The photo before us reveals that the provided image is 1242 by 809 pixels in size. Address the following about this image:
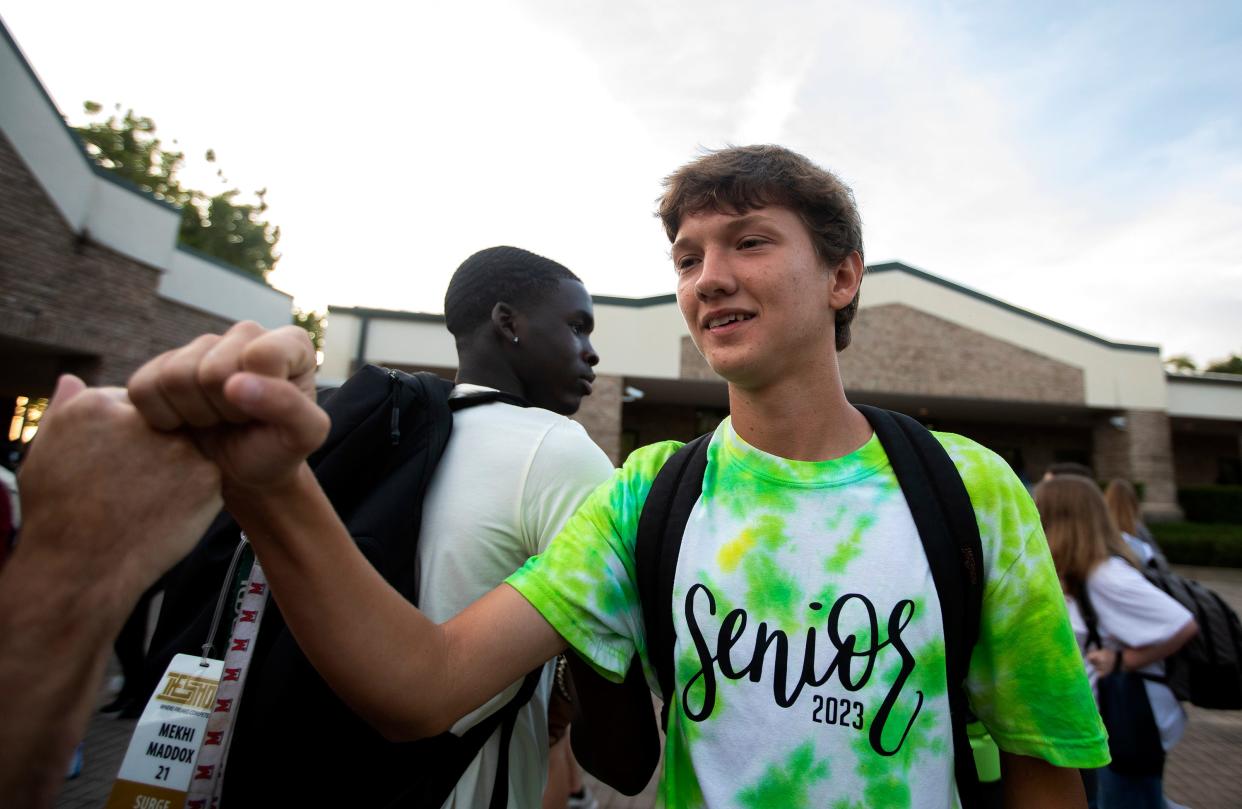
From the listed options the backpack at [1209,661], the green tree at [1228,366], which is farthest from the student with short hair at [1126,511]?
the green tree at [1228,366]

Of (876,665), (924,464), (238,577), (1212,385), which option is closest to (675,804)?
(876,665)

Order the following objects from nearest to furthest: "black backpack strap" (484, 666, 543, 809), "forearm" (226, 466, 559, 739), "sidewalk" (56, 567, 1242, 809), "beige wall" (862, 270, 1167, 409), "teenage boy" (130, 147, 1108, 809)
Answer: "forearm" (226, 466, 559, 739) < "teenage boy" (130, 147, 1108, 809) < "black backpack strap" (484, 666, 543, 809) < "sidewalk" (56, 567, 1242, 809) < "beige wall" (862, 270, 1167, 409)

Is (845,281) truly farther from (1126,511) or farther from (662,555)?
(1126,511)

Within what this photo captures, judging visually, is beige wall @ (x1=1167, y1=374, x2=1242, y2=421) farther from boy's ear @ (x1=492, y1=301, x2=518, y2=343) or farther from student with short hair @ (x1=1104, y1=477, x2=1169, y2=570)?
boy's ear @ (x1=492, y1=301, x2=518, y2=343)

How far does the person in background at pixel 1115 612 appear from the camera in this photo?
118 inches

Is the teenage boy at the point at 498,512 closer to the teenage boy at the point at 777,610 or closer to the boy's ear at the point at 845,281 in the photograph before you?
the teenage boy at the point at 777,610

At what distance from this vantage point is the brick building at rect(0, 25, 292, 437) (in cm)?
909

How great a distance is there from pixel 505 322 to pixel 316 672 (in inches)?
49.3

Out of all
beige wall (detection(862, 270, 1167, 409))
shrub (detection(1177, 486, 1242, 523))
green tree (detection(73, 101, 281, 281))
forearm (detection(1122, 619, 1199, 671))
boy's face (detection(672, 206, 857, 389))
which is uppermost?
green tree (detection(73, 101, 281, 281))

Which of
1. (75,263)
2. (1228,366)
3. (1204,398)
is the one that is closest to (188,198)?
(75,263)

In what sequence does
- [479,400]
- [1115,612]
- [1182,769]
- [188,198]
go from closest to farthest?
1. [479,400]
2. [1115,612]
3. [1182,769]
4. [188,198]

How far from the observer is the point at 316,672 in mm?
1316

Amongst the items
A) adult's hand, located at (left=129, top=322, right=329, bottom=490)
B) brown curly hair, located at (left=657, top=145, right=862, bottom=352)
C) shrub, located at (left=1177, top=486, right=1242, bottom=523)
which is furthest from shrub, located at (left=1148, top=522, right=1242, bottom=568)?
adult's hand, located at (left=129, top=322, right=329, bottom=490)

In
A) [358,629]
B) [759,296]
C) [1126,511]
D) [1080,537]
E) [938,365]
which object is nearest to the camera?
[358,629]
